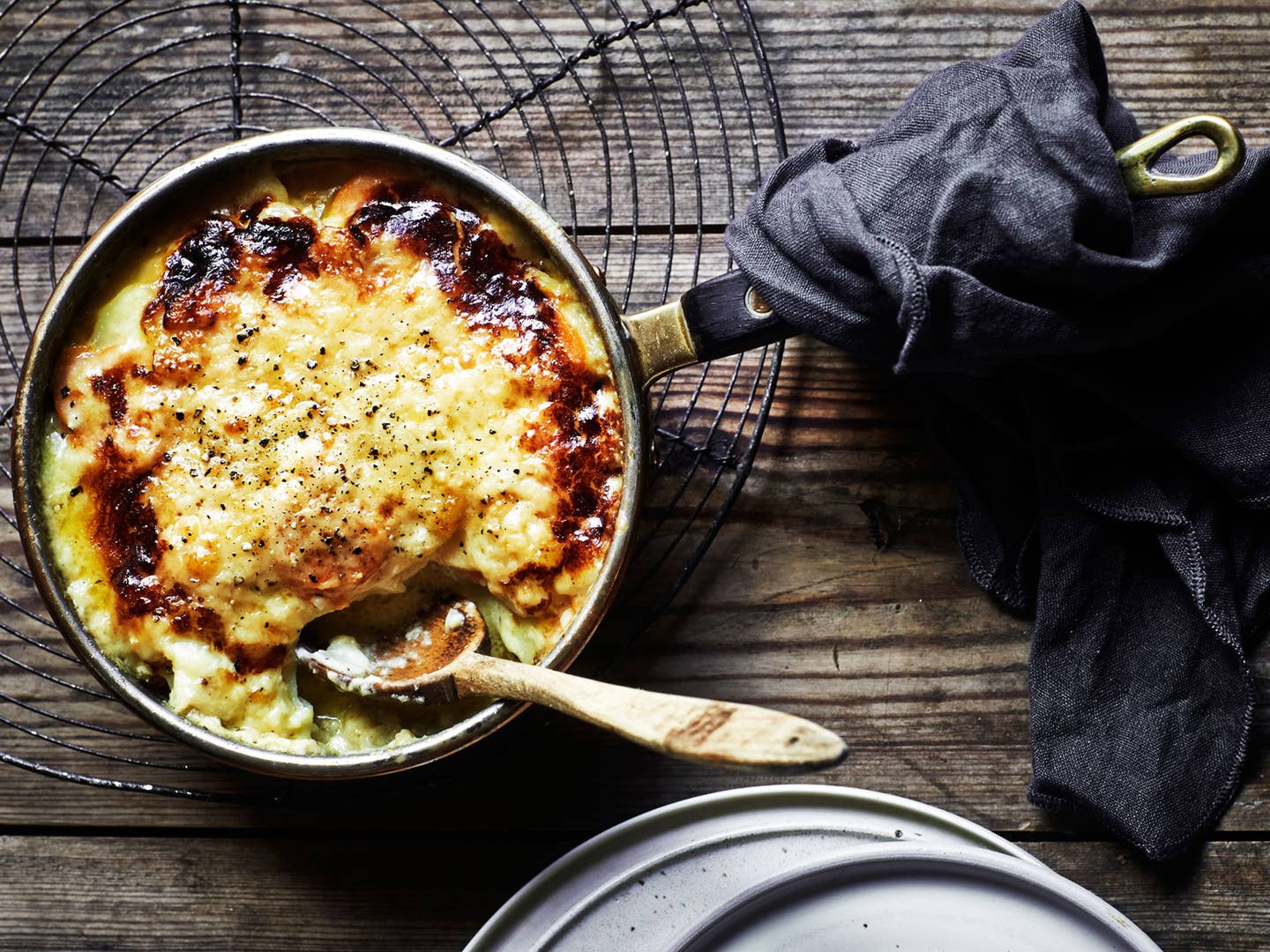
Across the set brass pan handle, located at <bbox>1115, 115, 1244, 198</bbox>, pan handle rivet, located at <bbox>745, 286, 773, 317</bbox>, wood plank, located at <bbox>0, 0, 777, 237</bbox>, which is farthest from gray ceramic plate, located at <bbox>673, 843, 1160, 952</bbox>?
wood plank, located at <bbox>0, 0, 777, 237</bbox>

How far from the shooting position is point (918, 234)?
38.4 inches

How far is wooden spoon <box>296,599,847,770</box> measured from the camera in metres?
0.66

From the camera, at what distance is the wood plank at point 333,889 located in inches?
46.6

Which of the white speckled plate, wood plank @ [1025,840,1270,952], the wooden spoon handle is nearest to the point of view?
the wooden spoon handle

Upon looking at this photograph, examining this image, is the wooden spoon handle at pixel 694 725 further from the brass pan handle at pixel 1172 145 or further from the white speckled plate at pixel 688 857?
the brass pan handle at pixel 1172 145

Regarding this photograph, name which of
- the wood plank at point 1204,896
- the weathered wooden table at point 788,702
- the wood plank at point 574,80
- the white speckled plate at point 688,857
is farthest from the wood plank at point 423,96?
the wood plank at point 1204,896

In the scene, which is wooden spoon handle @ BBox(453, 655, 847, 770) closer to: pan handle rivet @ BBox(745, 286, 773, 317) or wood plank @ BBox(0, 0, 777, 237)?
pan handle rivet @ BBox(745, 286, 773, 317)

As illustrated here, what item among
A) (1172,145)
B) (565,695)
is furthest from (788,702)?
(1172,145)

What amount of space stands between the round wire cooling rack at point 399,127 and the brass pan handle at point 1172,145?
41 centimetres

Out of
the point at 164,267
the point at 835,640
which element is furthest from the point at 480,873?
the point at 164,267

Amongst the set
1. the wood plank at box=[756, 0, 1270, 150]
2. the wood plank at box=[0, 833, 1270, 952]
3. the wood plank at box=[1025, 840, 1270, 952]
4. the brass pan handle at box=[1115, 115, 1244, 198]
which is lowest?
the wood plank at box=[1025, 840, 1270, 952]

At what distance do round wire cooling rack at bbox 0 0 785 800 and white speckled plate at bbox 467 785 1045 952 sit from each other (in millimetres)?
278

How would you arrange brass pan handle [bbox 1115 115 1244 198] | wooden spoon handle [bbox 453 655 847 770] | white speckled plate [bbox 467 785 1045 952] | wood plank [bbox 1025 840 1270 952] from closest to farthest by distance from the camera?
wooden spoon handle [bbox 453 655 847 770] → brass pan handle [bbox 1115 115 1244 198] → white speckled plate [bbox 467 785 1045 952] → wood plank [bbox 1025 840 1270 952]

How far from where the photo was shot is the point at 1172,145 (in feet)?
3.01
